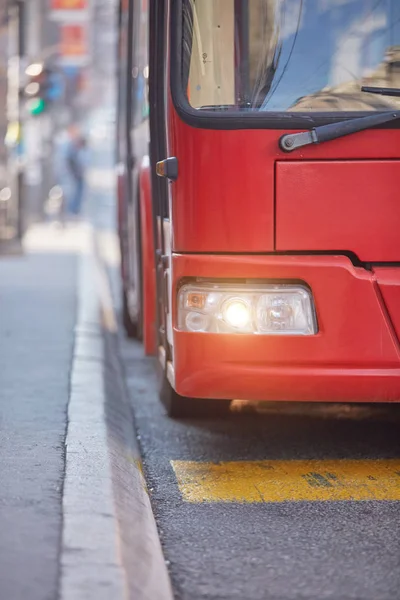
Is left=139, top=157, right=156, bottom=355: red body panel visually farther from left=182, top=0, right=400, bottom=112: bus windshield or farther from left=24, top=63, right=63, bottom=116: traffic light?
left=24, top=63, right=63, bottom=116: traffic light

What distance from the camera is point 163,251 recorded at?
6.36 m

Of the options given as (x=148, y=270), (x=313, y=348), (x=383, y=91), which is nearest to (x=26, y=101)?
(x=148, y=270)

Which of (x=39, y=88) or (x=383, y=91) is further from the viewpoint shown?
(x=39, y=88)

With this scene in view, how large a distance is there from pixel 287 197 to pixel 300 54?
1.96ft

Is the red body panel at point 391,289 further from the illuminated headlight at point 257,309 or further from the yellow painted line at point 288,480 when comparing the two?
the yellow painted line at point 288,480

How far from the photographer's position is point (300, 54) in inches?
217

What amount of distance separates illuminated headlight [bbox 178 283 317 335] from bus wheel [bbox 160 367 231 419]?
148 cm

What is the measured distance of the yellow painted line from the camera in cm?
545

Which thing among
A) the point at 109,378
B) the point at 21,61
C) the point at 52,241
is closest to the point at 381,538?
the point at 109,378

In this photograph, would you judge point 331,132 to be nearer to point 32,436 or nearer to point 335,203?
point 335,203

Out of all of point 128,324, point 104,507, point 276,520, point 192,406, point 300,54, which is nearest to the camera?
point 104,507

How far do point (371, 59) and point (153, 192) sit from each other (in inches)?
61.6

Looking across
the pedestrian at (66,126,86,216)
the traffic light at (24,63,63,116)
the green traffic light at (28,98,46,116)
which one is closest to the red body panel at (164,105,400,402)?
the traffic light at (24,63,63,116)

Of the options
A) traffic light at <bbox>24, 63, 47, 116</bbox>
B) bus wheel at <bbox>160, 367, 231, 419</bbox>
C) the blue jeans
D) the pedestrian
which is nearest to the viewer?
bus wheel at <bbox>160, 367, 231, 419</bbox>
